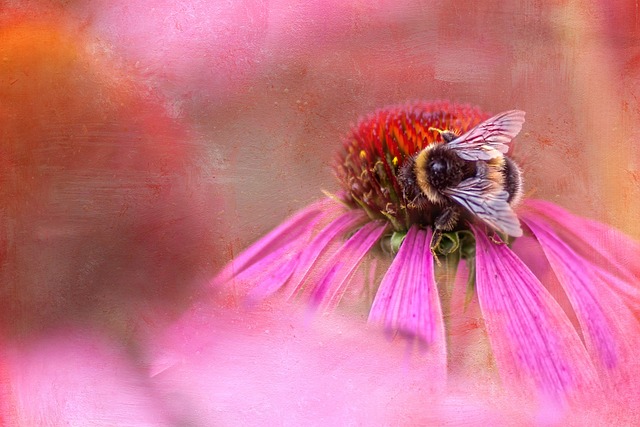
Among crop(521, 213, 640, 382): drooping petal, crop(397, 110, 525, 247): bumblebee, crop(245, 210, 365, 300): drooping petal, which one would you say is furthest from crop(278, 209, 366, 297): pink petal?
crop(521, 213, 640, 382): drooping petal

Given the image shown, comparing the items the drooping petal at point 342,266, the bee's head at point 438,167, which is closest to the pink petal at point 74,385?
the drooping petal at point 342,266

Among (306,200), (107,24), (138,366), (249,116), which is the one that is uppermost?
(107,24)

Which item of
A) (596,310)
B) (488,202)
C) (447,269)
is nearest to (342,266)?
(447,269)

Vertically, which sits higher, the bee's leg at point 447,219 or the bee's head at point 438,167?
the bee's head at point 438,167

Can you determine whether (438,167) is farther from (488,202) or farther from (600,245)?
(600,245)

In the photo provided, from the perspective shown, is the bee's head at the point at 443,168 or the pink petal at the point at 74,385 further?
the pink petal at the point at 74,385

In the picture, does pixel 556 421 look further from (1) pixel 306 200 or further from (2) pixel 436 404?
(1) pixel 306 200

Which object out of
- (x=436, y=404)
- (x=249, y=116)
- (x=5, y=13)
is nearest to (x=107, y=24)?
(x=5, y=13)

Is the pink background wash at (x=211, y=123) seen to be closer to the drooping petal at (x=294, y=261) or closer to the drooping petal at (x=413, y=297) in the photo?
the drooping petal at (x=294, y=261)
